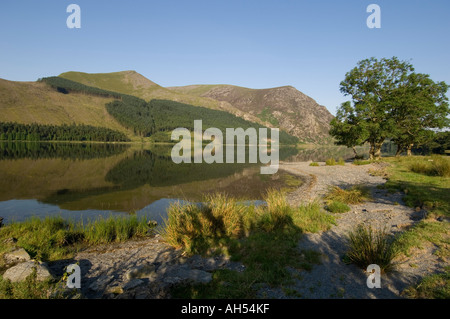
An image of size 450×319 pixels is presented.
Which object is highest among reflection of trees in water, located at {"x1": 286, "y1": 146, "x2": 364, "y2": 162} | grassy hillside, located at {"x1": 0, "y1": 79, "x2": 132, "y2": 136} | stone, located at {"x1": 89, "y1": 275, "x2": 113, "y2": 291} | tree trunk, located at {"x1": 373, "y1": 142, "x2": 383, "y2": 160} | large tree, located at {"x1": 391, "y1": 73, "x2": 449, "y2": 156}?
grassy hillside, located at {"x1": 0, "y1": 79, "x2": 132, "y2": 136}

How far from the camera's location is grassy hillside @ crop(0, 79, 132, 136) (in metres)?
147

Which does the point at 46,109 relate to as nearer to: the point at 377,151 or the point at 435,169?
the point at 377,151

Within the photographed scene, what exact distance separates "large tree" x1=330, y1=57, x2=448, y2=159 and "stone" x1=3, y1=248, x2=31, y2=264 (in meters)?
31.8

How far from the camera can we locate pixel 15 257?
261 inches

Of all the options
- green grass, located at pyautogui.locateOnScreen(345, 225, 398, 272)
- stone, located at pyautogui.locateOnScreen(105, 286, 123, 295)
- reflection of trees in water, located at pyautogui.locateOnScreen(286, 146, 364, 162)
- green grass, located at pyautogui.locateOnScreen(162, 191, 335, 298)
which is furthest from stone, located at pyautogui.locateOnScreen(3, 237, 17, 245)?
reflection of trees in water, located at pyautogui.locateOnScreen(286, 146, 364, 162)

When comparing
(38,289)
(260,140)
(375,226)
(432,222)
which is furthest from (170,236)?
(260,140)

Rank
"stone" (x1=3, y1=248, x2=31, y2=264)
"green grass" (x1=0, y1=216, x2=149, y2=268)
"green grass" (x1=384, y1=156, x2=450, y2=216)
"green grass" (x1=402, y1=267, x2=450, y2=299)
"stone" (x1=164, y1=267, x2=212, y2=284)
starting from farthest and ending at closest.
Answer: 1. "green grass" (x1=384, y1=156, x2=450, y2=216)
2. "green grass" (x1=0, y1=216, x2=149, y2=268)
3. "stone" (x1=3, y1=248, x2=31, y2=264)
4. "stone" (x1=164, y1=267, x2=212, y2=284)
5. "green grass" (x1=402, y1=267, x2=450, y2=299)

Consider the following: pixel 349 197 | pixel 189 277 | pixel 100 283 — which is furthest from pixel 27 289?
pixel 349 197

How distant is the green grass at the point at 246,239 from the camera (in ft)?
17.4

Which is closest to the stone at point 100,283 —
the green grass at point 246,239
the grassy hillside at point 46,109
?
the green grass at point 246,239

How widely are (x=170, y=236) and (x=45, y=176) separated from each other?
966 inches

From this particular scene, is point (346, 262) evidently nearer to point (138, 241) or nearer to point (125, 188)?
point (138, 241)

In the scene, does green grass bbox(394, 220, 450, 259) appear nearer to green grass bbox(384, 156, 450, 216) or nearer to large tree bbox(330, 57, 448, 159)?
green grass bbox(384, 156, 450, 216)
